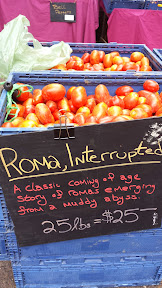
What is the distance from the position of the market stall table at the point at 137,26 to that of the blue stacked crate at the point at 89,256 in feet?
8.05

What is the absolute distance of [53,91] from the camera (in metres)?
1.59

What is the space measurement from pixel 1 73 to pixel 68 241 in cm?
177

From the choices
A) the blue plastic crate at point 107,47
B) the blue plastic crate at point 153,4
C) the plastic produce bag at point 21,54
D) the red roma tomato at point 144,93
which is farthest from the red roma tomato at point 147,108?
the blue plastic crate at point 153,4

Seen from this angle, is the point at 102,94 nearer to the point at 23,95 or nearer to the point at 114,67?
the point at 23,95

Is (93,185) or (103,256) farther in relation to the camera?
(103,256)

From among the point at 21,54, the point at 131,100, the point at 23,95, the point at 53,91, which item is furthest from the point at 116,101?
the point at 21,54

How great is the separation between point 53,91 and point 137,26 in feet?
→ 9.84

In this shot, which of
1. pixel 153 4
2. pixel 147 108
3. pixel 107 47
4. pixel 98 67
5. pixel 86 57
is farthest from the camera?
pixel 153 4

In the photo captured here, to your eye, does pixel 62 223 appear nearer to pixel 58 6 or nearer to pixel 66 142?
pixel 66 142

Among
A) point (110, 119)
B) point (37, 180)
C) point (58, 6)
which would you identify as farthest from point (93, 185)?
point (58, 6)

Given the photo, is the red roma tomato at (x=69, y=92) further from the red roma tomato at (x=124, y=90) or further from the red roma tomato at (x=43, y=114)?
the red roma tomato at (x=124, y=90)

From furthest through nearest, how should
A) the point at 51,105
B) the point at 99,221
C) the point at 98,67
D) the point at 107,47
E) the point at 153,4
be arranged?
the point at 153,4 → the point at 107,47 → the point at 98,67 → the point at 51,105 → the point at 99,221

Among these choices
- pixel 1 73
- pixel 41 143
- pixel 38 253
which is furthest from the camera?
pixel 1 73

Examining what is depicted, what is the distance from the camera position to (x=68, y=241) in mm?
1383
